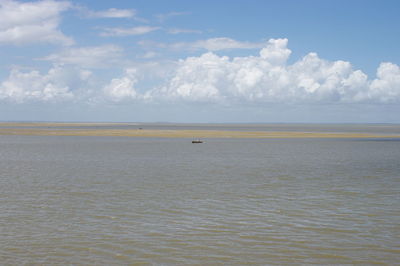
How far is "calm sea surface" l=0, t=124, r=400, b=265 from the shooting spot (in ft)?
40.8

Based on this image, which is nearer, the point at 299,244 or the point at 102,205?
the point at 299,244

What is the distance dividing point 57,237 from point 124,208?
16.1 ft

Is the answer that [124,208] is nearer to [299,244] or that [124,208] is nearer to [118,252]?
[118,252]

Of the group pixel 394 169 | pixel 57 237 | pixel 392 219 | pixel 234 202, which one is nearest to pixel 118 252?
pixel 57 237

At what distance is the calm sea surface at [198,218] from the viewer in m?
12.4

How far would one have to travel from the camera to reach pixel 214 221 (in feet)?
53.7

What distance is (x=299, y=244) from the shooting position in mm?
13430

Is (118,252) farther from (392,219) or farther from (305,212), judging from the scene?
(392,219)

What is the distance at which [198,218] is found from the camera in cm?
1688

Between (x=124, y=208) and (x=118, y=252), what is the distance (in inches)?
246

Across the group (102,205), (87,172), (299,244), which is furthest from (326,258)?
(87,172)

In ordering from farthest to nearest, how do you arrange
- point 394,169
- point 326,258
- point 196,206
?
point 394,169, point 196,206, point 326,258

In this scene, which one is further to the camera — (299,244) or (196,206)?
(196,206)

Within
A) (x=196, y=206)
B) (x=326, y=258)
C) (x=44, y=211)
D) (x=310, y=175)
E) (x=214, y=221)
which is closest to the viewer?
(x=326, y=258)
